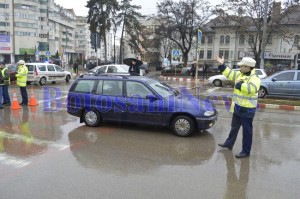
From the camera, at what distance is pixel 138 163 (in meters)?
5.12

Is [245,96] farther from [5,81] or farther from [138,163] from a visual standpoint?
[5,81]

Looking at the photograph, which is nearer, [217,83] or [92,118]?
[92,118]

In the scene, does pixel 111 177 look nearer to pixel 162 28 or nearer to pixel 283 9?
Result: pixel 283 9

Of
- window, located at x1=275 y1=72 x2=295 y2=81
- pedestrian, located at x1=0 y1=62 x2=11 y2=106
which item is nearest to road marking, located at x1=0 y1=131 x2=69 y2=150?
pedestrian, located at x1=0 y1=62 x2=11 y2=106

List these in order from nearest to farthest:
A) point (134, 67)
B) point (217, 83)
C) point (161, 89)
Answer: point (161, 89) → point (134, 67) → point (217, 83)

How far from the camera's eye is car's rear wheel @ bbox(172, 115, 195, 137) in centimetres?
665

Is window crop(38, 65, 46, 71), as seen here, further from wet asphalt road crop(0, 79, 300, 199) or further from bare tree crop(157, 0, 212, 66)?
bare tree crop(157, 0, 212, 66)

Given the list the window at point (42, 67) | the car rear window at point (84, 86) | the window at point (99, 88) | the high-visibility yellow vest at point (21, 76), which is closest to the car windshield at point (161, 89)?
the window at point (99, 88)

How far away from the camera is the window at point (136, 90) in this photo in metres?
7.08

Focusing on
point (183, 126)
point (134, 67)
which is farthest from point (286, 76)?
point (183, 126)

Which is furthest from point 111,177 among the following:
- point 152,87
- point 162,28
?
point 162,28

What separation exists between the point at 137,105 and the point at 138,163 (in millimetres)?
2200

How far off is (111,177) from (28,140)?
3.01 m

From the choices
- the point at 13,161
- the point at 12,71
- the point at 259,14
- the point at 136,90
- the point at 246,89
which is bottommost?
the point at 13,161
